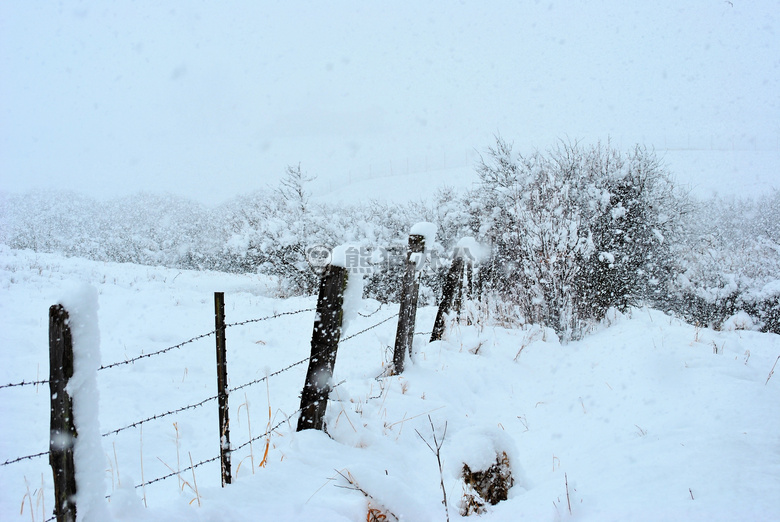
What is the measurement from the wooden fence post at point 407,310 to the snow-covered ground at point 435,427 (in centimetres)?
21

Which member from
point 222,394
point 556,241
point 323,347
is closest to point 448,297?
point 556,241

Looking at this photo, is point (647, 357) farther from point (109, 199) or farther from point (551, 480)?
point (109, 199)

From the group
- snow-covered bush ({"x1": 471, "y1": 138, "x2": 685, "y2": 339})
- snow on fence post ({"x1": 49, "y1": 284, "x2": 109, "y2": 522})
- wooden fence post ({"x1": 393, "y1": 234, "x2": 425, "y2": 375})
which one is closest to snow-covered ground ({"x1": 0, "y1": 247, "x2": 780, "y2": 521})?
snow on fence post ({"x1": 49, "y1": 284, "x2": 109, "y2": 522})

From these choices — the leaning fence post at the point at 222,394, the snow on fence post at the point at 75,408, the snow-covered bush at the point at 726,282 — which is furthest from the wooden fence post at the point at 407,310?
the snow-covered bush at the point at 726,282

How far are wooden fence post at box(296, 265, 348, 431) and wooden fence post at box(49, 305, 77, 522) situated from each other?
1.58m

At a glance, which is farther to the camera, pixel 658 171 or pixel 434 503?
pixel 658 171

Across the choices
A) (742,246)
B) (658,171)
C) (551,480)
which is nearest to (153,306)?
(551,480)

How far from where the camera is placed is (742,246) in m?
27.1

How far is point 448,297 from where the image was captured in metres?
6.25

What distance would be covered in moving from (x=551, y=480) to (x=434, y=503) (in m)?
0.77

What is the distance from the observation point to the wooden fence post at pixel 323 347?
3.18 meters

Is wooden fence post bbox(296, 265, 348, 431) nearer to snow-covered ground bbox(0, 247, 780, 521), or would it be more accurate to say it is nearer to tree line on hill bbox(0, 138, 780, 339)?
snow-covered ground bbox(0, 247, 780, 521)

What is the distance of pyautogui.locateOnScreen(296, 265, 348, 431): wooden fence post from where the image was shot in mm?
3184

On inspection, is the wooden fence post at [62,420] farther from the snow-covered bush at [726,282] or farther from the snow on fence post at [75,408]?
the snow-covered bush at [726,282]
